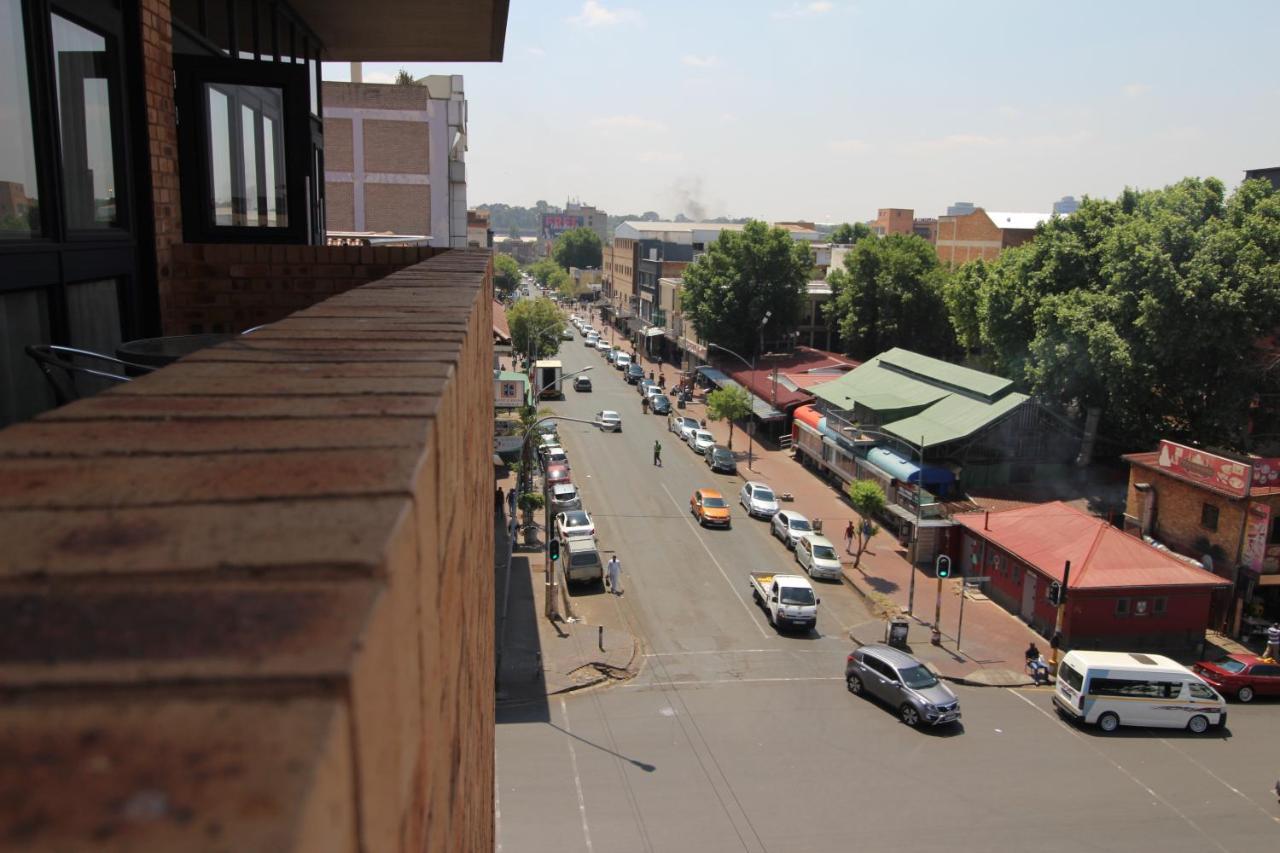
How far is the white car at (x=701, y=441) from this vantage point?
46.3 meters

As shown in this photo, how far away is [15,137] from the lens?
4684 millimetres

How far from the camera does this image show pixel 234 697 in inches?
36.9

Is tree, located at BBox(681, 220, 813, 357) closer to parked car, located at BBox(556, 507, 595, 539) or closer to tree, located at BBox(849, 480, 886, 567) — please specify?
tree, located at BBox(849, 480, 886, 567)

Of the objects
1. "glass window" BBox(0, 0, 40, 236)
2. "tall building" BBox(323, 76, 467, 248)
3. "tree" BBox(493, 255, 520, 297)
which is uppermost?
"tall building" BBox(323, 76, 467, 248)

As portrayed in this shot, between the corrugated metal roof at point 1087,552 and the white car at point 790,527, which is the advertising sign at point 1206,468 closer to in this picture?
the corrugated metal roof at point 1087,552

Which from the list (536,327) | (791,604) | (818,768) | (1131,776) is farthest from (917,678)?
(536,327)

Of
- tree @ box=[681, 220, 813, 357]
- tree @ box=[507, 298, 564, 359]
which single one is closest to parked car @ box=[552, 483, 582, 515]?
tree @ box=[681, 220, 813, 357]

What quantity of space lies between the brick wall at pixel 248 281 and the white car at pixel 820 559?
80.1ft

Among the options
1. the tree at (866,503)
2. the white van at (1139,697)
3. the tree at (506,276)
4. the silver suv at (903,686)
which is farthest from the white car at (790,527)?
the tree at (506,276)

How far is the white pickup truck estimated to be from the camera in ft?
83.0

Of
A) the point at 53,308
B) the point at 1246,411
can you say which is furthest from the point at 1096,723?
the point at 53,308

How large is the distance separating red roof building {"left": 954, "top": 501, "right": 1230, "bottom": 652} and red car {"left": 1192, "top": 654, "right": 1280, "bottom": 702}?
6.85ft

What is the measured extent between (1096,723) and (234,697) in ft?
76.3

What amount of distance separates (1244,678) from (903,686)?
8966 mm
